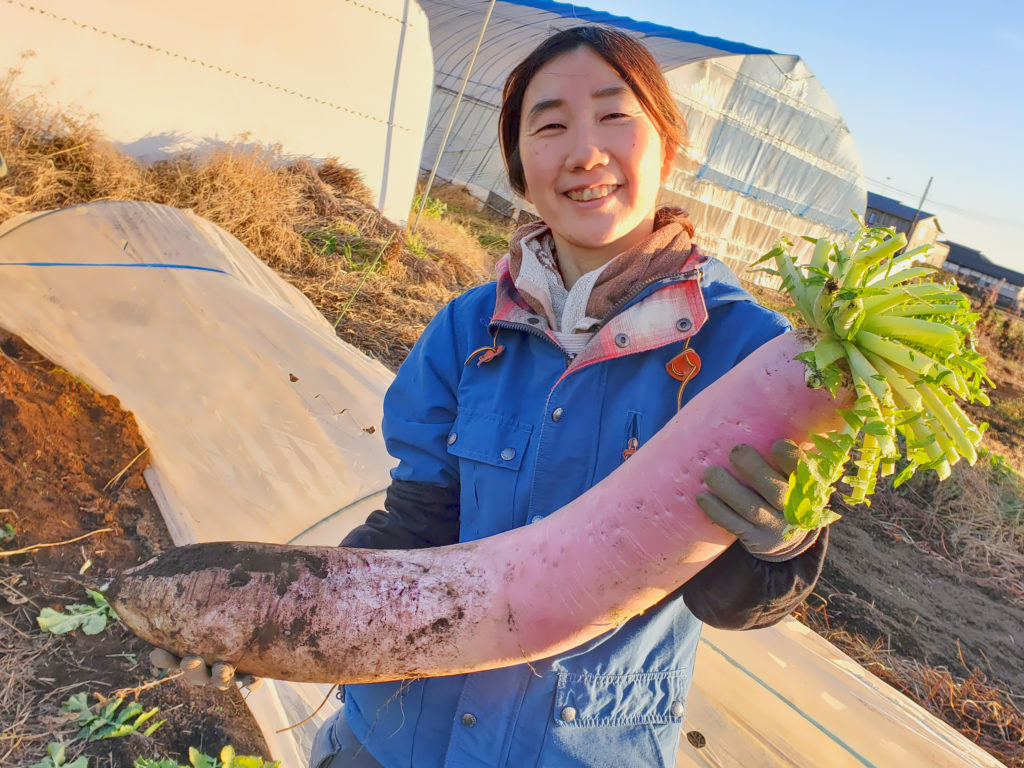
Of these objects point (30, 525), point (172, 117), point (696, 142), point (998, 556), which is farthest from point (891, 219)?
point (30, 525)

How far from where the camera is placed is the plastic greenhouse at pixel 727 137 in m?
12.6

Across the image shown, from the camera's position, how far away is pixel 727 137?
13.0 m

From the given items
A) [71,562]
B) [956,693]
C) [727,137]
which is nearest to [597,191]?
[71,562]

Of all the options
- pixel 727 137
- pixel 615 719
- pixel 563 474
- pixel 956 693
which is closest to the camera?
pixel 615 719

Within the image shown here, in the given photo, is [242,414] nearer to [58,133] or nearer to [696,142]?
[58,133]

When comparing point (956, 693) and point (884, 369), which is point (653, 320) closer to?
point (884, 369)

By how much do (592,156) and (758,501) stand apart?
75 centimetres

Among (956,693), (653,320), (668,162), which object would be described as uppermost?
(668,162)

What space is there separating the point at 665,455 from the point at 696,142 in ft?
41.6

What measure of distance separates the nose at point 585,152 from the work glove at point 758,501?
0.64 metres

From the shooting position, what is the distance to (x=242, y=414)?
3352 millimetres

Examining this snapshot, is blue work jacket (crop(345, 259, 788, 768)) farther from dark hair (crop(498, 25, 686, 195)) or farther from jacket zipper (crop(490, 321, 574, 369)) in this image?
dark hair (crop(498, 25, 686, 195))

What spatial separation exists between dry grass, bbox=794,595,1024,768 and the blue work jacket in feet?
8.88

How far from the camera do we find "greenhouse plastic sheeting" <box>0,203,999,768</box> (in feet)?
7.86
